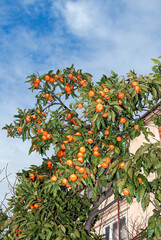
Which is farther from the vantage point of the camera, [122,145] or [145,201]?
[122,145]

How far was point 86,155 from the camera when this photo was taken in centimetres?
429

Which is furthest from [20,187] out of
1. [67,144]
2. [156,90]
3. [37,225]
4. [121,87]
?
[156,90]

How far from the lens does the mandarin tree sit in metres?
3.71

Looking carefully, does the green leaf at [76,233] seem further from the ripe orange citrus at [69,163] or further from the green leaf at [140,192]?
the green leaf at [140,192]

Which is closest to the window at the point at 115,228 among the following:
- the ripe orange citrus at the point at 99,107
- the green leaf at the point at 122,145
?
the green leaf at the point at 122,145

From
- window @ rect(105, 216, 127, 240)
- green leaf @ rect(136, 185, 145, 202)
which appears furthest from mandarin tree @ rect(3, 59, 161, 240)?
window @ rect(105, 216, 127, 240)

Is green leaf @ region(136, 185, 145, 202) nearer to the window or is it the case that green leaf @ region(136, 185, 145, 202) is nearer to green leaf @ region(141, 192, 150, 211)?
green leaf @ region(141, 192, 150, 211)

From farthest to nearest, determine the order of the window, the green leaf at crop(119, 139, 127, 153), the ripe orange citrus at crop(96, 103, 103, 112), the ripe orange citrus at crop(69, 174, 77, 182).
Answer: the window, the green leaf at crop(119, 139, 127, 153), the ripe orange citrus at crop(96, 103, 103, 112), the ripe orange citrus at crop(69, 174, 77, 182)

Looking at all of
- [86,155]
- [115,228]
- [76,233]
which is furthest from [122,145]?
[115,228]

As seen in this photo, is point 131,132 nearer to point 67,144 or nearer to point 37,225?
point 67,144

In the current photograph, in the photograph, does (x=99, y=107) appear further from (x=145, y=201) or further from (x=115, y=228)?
(x=115, y=228)

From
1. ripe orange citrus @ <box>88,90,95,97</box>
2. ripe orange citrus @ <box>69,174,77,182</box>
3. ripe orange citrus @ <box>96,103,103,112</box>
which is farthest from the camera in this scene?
ripe orange citrus @ <box>88,90,95,97</box>

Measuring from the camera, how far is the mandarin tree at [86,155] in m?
3.71

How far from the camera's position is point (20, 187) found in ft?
16.0
